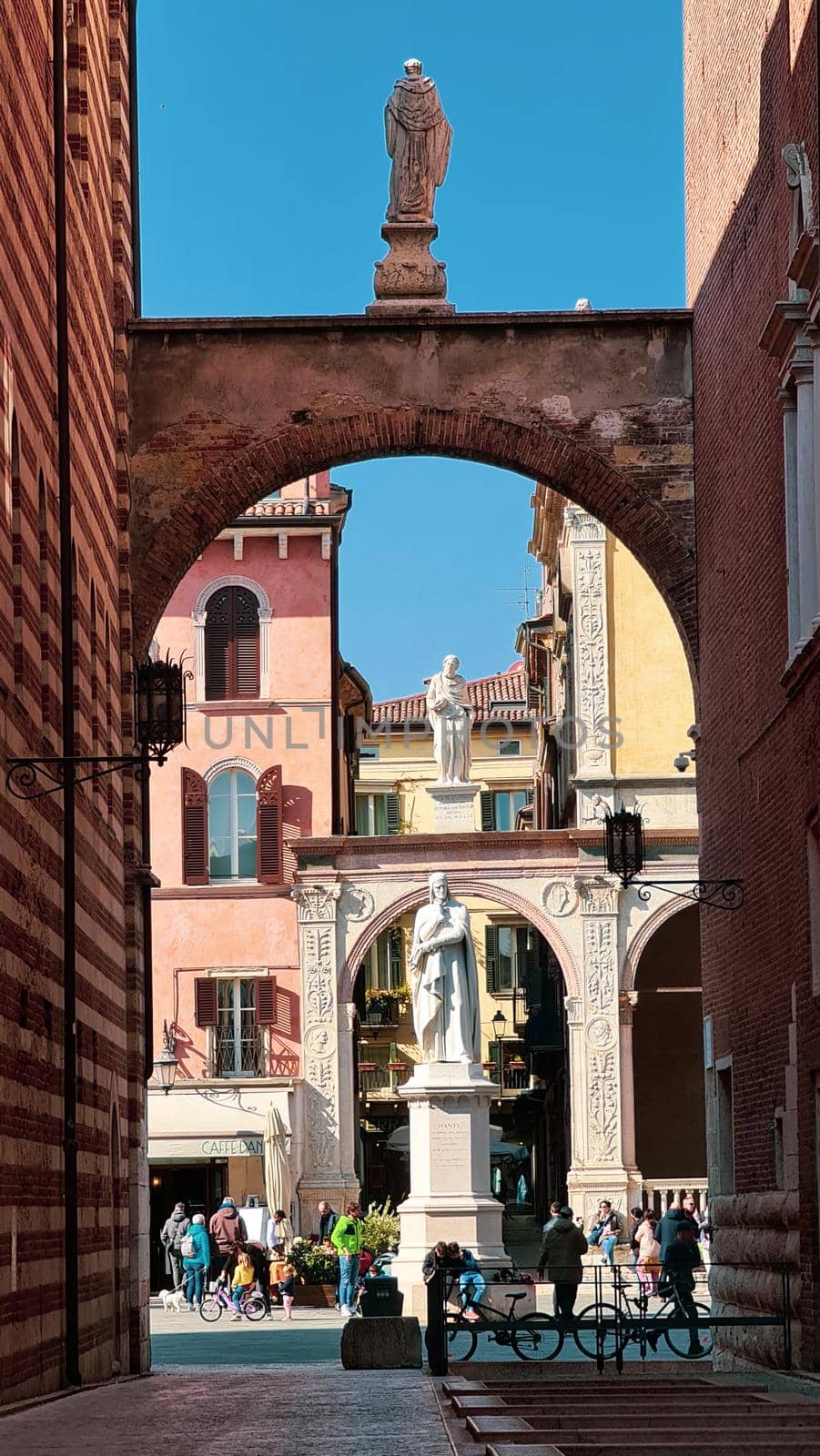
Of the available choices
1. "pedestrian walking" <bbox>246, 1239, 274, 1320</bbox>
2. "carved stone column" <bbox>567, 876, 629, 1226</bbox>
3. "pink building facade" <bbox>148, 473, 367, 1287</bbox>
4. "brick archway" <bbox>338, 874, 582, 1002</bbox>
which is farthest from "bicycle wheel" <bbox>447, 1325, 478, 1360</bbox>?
"pink building facade" <bbox>148, 473, 367, 1287</bbox>

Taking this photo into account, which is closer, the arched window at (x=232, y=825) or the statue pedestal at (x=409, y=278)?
the statue pedestal at (x=409, y=278)

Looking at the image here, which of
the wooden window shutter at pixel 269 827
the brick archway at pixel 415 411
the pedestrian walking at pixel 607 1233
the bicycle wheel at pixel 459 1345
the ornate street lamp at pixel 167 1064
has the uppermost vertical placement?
the brick archway at pixel 415 411

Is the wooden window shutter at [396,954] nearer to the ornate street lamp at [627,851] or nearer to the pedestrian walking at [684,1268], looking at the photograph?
the pedestrian walking at [684,1268]

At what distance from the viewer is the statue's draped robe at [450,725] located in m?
42.4

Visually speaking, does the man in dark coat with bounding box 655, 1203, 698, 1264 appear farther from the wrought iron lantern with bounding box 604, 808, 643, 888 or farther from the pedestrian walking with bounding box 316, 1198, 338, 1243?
the pedestrian walking with bounding box 316, 1198, 338, 1243

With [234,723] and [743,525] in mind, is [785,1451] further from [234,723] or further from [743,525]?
[234,723]

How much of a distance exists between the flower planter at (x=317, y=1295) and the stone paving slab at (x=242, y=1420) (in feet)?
49.1

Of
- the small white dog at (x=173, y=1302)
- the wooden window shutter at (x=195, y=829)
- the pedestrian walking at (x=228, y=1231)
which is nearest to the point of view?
the pedestrian walking at (x=228, y=1231)

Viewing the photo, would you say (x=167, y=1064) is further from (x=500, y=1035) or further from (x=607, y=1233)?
(x=500, y=1035)

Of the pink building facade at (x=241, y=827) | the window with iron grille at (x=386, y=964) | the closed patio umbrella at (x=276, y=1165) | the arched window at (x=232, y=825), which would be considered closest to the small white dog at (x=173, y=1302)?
the closed patio umbrella at (x=276, y=1165)

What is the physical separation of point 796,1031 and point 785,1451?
7858mm

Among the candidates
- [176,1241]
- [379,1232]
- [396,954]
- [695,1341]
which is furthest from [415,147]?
[396,954]

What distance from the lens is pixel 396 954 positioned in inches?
2366

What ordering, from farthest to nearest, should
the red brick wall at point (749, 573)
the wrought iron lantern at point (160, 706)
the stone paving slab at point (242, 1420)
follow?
the wrought iron lantern at point (160, 706)
the red brick wall at point (749, 573)
the stone paving slab at point (242, 1420)
